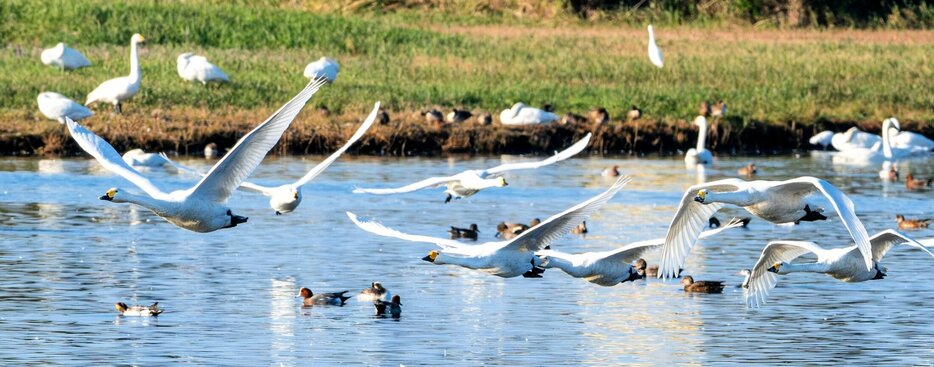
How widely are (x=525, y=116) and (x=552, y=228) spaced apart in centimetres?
1478

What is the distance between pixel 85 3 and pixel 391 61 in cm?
837

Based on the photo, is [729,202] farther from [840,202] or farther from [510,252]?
[510,252]

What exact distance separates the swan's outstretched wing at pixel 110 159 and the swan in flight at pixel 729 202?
3.72 m

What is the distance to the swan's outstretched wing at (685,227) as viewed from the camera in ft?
41.9

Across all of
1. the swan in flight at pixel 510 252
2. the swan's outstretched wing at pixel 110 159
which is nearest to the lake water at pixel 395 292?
the swan in flight at pixel 510 252

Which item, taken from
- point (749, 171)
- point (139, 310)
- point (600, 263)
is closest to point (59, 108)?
point (749, 171)

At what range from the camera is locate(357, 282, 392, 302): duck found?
1583 centimetres

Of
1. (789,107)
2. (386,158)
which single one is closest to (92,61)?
(386,158)

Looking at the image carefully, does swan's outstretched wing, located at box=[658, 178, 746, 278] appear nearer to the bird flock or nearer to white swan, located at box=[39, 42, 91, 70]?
the bird flock

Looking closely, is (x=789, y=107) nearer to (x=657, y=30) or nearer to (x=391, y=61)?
(x=391, y=61)

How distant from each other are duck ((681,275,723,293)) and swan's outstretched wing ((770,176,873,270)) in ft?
11.8

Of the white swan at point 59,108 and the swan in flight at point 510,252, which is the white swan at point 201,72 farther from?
the swan in flight at point 510,252

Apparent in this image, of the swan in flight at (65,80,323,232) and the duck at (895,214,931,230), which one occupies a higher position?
the swan in flight at (65,80,323,232)

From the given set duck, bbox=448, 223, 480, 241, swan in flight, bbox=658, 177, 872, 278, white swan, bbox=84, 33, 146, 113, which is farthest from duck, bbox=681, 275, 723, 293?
white swan, bbox=84, 33, 146, 113
